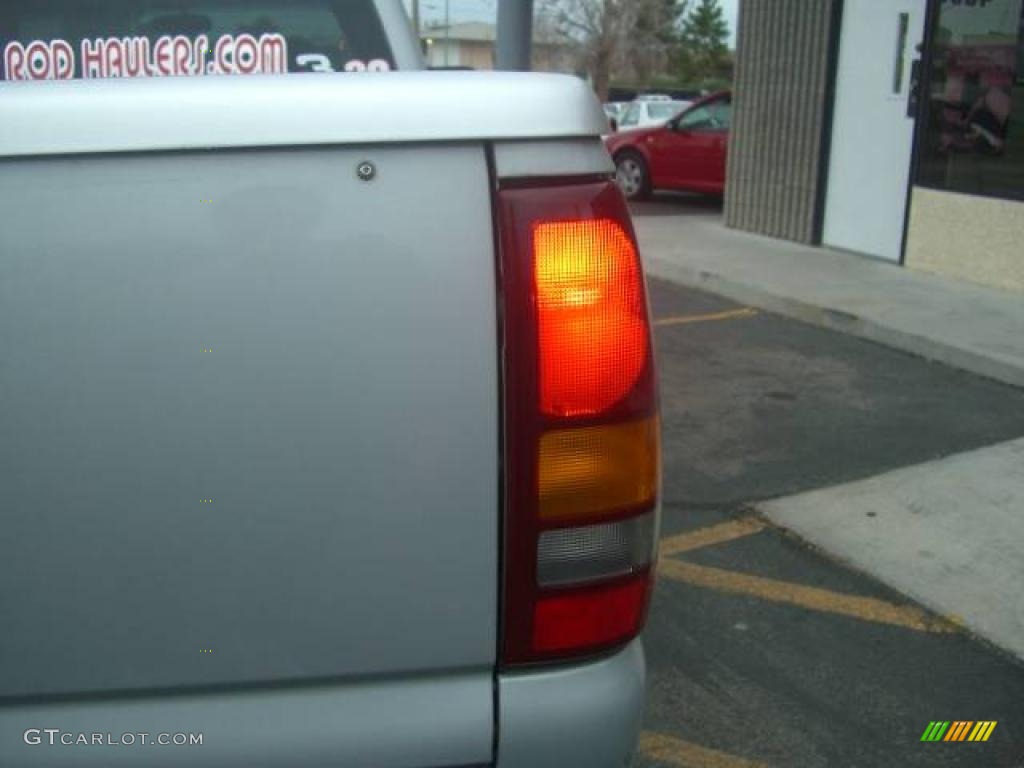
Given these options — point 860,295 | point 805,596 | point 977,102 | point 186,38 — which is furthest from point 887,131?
point 186,38

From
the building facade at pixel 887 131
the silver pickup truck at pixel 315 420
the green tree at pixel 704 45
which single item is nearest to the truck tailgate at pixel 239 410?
the silver pickup truck at pixel 315 420

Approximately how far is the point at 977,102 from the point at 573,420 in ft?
26.1

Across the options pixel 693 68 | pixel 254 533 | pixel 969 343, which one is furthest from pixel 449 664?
pixel 693 68

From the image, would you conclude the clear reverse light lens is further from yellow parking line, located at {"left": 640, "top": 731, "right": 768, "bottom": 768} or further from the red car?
the red car

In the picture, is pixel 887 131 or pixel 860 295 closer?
pixel 860 295

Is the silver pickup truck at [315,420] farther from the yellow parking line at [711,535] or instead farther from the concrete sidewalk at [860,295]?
the concrete sidewalk at [860,295]

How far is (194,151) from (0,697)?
2.77 feet

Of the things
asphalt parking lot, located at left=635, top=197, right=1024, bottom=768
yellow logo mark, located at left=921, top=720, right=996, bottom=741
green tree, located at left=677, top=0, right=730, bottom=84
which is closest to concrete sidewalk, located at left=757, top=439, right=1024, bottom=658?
asphalt parking lot, located at left=635, top=197, right=1024, bottom=768

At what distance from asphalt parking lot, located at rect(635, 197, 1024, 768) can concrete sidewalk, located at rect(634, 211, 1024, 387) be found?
269 millimetres

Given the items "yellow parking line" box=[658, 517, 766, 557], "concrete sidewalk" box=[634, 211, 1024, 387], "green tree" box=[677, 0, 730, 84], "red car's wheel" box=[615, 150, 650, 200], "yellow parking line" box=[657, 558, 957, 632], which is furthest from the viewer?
"green tree" box=[677, 0, 730, 84]

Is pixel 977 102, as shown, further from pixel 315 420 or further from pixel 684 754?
pixel 315 420

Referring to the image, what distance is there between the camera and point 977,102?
8.45 m

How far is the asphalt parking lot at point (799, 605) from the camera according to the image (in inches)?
124

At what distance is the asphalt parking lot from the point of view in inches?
124
